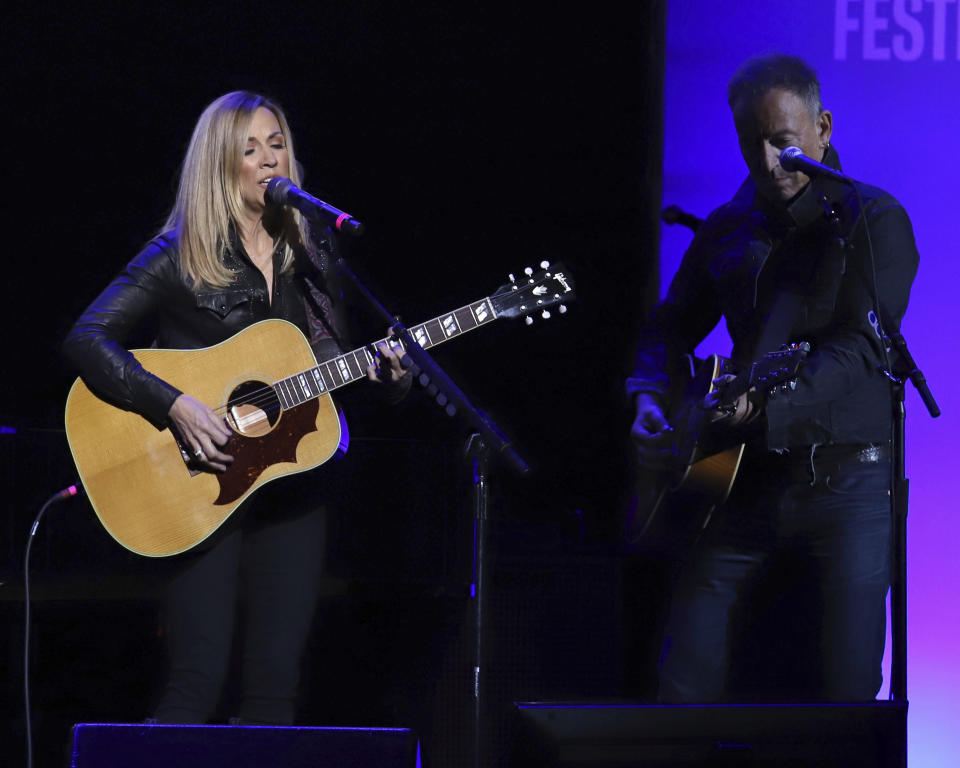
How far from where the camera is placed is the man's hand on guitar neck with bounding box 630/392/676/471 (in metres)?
3.35

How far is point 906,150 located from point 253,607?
299 centimetres

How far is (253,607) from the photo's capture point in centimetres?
287

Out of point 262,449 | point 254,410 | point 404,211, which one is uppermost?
point 404,211

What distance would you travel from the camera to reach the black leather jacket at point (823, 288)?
300 cm

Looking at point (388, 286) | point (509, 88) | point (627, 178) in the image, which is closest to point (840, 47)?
point (627, 178)

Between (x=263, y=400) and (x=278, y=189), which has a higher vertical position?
(x=278, y=189)

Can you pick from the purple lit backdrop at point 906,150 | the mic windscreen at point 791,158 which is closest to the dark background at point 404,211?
the purple lit backdrop at point 906,150

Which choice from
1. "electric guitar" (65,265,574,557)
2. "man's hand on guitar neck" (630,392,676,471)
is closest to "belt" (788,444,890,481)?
"man's hand on guitar neck" (630,392,676,471)

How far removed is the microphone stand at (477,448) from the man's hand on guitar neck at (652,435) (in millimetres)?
765

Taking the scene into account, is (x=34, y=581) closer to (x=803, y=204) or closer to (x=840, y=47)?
(x=803, y=204)

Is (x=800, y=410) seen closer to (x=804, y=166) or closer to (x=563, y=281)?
(x=804, y=166)

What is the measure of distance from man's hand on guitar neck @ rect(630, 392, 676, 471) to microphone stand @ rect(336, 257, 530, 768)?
77 cm

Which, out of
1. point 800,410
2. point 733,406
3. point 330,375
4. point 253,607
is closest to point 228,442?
point 330,375

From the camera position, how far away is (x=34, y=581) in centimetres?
357
